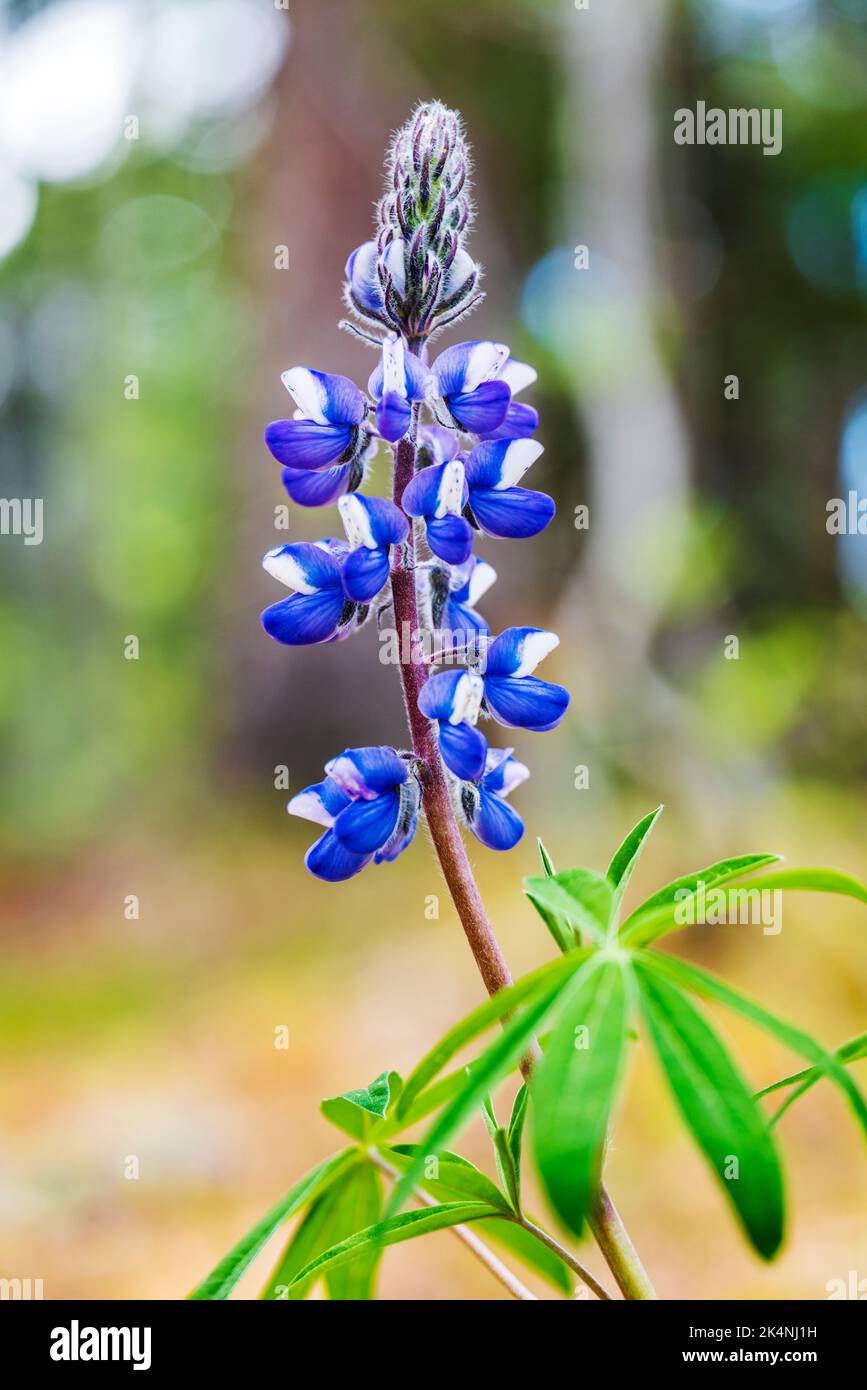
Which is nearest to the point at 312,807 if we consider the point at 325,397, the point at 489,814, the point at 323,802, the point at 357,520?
the point at 323,802

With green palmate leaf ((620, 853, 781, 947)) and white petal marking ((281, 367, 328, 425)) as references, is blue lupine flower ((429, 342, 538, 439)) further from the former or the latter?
green palmate leaf ((620, 853, 781, 947))

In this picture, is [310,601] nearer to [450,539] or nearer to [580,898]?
[450,539]

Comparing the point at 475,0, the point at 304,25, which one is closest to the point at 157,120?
the point at 304,25

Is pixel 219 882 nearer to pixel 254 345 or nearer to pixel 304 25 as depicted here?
pixel 254 345

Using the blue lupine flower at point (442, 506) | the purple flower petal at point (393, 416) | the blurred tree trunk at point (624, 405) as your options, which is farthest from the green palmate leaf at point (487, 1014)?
the blurred tree trunk at point (624, 405)

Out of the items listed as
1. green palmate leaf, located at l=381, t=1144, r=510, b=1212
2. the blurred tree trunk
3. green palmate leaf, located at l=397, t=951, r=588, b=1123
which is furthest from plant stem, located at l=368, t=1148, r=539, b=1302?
the blurred tree trunk

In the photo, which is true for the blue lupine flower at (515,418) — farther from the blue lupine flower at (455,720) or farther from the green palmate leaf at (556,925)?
the green palmate leaf at (556,925)
